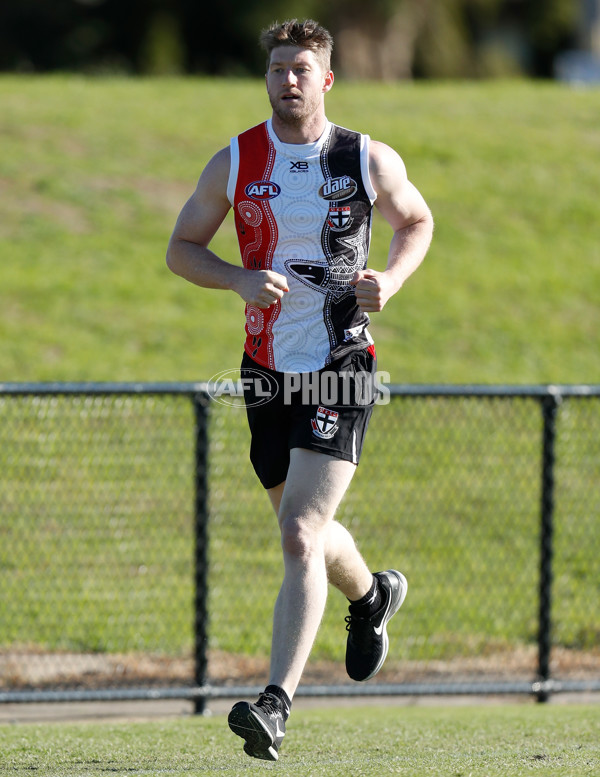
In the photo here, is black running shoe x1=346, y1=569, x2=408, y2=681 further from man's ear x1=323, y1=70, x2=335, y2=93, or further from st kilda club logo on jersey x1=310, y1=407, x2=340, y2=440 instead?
man's ear x1=323, y1=70, x2=335, y2=93

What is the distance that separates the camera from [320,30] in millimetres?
3900

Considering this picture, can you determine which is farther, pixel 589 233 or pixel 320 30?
pixel 589 233

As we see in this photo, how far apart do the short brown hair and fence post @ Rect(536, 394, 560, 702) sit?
9.32ft

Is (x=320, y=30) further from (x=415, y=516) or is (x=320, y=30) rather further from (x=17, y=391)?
(x=415, y=516)

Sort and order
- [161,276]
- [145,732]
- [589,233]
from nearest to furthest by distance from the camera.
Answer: [145,732], [161,276], [589,233]

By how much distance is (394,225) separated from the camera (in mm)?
4035

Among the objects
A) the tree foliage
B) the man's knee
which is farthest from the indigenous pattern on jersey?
the tree foliage

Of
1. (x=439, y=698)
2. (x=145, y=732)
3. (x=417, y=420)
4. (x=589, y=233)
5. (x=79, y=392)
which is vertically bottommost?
(x=439, y=698)

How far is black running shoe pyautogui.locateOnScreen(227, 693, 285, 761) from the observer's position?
3.40 meters

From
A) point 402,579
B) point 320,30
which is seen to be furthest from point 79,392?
point 320,30

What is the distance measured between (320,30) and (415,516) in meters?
3.92

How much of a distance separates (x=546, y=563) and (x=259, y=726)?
10.3 feet

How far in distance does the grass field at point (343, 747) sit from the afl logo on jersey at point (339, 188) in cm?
197

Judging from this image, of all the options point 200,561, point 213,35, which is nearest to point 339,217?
point 200,561
